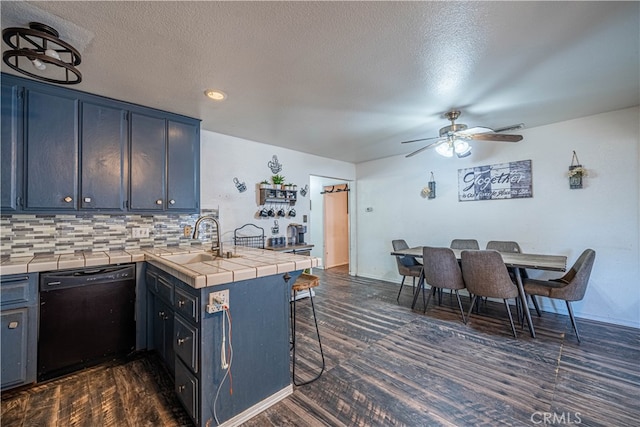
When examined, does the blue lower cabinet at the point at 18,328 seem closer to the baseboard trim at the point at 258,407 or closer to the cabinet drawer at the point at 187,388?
the cabinet drawer at the point at 187,388

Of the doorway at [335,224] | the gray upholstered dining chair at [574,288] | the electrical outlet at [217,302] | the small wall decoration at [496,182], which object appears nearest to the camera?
the electrical outlet at [217,302]

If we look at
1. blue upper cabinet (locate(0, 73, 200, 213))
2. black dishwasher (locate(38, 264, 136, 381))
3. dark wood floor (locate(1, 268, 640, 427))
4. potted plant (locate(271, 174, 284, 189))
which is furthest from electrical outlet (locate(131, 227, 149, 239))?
potted plant (locate(271, 174, 284, 189))

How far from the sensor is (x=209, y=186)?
3.46 metres

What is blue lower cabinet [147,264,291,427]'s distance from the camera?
1456 mm

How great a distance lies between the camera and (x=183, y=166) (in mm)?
2924

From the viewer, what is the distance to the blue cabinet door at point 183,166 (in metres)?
2.85

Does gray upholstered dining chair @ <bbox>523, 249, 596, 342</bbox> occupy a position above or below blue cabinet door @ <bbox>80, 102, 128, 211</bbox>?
below

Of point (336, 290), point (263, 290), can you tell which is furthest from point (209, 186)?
point (336, 290)

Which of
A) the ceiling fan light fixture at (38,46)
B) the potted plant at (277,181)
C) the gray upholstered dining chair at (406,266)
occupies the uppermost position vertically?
the ceiling fan light fixture at (38,46)

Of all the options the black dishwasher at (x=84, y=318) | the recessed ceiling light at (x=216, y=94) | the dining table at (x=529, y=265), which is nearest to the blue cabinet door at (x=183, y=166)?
the recessed ceiling light at (x=216, y=94)

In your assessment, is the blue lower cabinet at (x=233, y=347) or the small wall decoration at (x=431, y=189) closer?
the blue lower cabinet at (x=233, y=347)

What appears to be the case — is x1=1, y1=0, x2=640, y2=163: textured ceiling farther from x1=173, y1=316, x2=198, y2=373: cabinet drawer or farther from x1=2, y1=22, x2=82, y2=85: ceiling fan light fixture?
x1=173, y1=316, x2=198, y2=373: cabinet drawer

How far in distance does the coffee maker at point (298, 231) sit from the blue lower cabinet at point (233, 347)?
2.57 m

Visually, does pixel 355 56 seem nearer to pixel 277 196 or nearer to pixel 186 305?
pixel 186 305
